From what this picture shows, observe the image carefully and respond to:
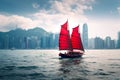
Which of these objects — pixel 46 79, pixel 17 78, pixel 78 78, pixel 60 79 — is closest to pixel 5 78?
pixel 17 78

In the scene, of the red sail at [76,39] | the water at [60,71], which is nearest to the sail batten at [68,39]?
the red sail at [76,39]

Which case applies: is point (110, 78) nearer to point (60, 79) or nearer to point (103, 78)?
point (103, 78)

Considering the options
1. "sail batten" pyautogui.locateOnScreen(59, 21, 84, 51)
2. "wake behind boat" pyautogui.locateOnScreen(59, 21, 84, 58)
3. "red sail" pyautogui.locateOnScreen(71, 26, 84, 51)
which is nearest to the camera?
"sail batten" pyautogui.locateOnScreen(59, 21, 84, 51)

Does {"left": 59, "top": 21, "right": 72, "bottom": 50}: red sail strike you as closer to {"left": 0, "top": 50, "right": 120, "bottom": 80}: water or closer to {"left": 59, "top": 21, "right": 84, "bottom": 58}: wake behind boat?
{"left": 59, "top": 21, "right": 84, "bottom": 58}: wake behind boat

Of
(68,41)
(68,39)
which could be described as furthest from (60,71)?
(68,39)

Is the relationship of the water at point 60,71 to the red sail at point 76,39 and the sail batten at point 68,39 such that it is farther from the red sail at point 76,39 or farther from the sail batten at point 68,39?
the red sail at point 76,39

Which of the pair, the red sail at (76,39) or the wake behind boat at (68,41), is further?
the red sail at (76,39)

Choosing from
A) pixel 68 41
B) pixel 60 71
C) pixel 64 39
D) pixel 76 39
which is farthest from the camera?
pixel 76 39

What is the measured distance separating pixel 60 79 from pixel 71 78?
7.83 ft

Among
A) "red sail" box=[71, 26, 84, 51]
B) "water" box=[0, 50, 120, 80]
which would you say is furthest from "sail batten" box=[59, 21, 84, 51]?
"water" box=[0, 50, 120, 80]

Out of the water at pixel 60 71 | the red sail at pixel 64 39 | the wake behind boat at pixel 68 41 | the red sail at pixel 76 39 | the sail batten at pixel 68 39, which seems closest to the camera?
the water at pixel 60 71

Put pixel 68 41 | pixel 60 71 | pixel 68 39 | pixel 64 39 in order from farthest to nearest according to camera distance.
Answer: pixel 68 39 < pixel 68 41 < pixel 64 39 < pixel 60 71

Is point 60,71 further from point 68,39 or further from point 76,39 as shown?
point 76,39

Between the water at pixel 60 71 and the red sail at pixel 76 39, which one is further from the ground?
the red sail at pixel 76 39
